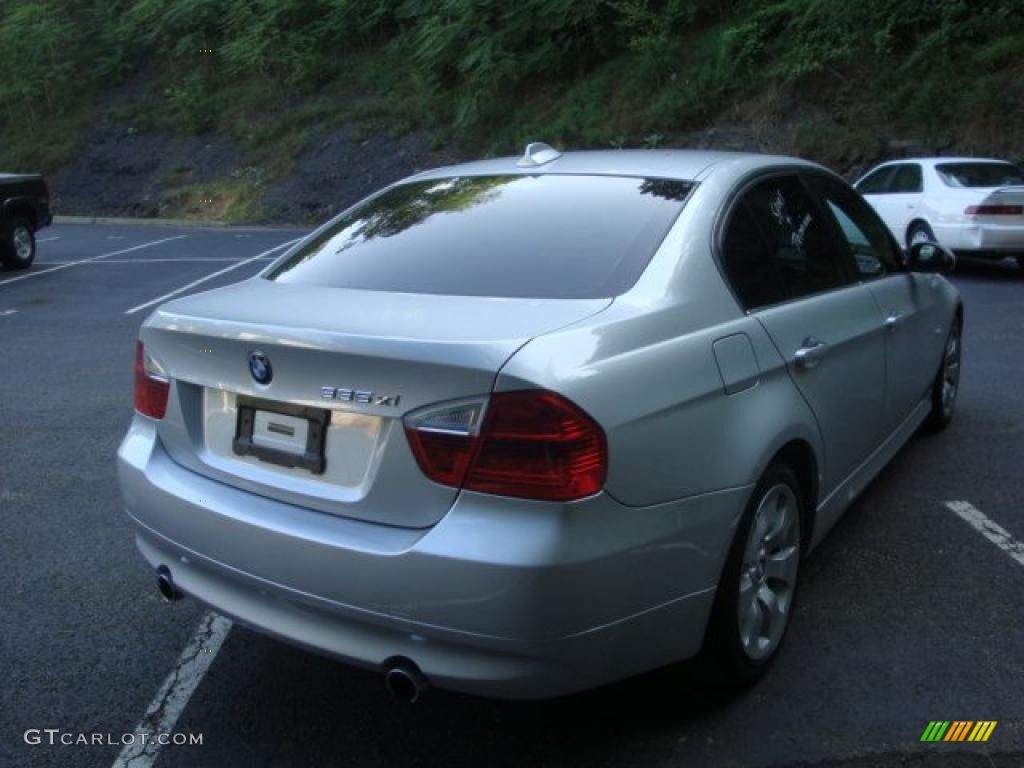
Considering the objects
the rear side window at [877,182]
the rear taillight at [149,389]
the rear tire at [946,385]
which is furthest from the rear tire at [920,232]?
the rear taillight at [149,389]

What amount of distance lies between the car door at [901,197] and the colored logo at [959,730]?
10.3 m

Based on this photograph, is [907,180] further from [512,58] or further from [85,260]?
[512,58]

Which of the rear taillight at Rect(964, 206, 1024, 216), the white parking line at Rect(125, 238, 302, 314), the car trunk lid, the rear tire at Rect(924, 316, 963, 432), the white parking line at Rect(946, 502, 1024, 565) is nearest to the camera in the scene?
the car trunk lid

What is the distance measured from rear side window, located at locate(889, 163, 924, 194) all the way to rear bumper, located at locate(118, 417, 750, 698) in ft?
35.7

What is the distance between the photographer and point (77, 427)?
647 centimetres

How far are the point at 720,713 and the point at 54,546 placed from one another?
2.94 m

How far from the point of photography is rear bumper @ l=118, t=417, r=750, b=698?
251cm

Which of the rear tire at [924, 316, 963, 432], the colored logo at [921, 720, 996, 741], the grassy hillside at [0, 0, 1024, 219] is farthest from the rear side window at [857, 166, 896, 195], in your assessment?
the colored logo at [921, 720, 996, 741]

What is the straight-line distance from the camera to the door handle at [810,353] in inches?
135

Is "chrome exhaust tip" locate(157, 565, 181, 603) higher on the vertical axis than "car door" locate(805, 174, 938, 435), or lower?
lower

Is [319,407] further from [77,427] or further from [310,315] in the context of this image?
[77,427]

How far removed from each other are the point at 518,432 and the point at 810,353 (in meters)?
1.38
